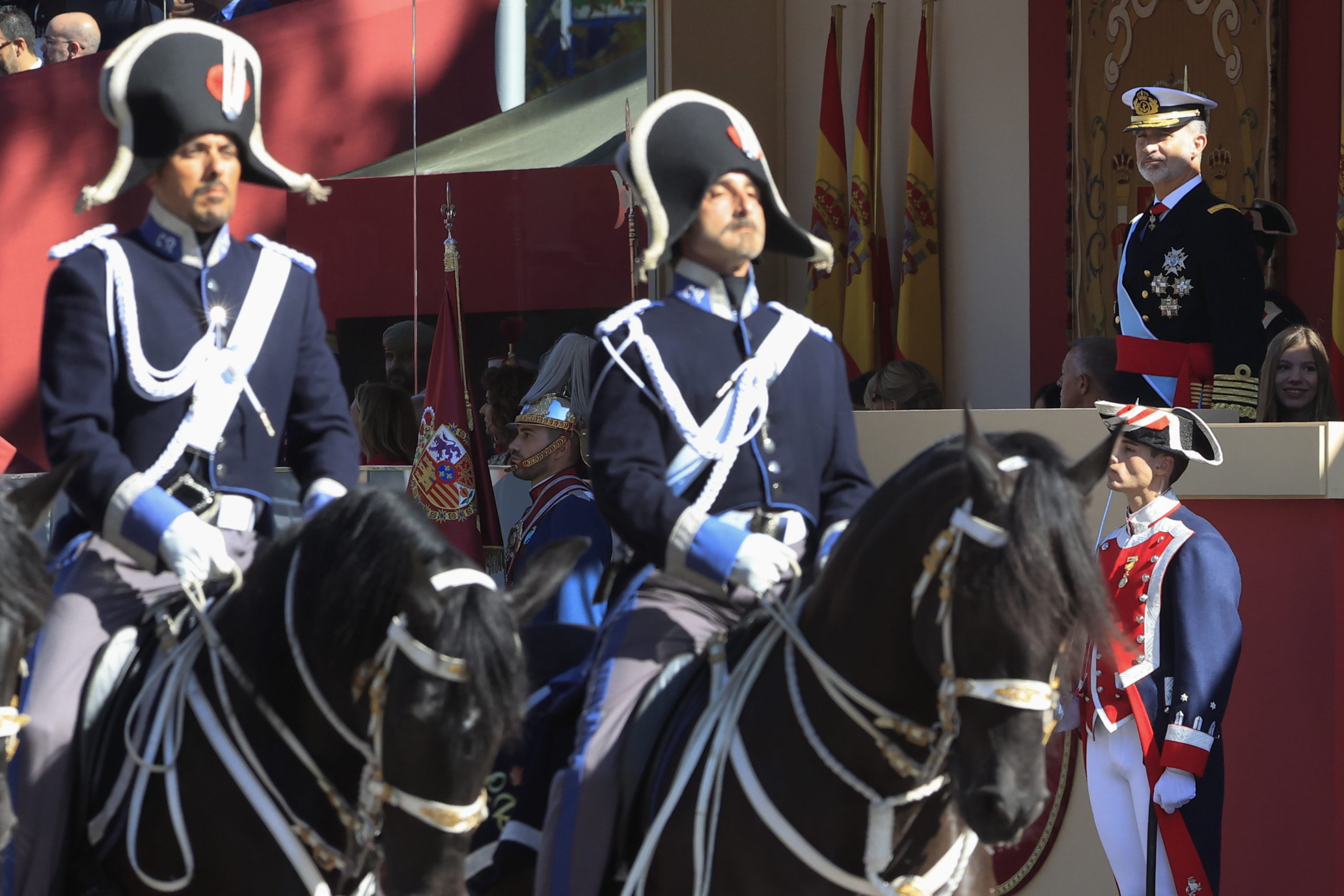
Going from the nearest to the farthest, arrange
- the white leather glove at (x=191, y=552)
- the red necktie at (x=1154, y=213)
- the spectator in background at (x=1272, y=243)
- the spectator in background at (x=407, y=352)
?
the white leather glove at (x=191, y=552), the red necktie at (x=1154, y=213), the spectator in background at (x=1272, y=243), the spectator in background at (x=407, y=352)

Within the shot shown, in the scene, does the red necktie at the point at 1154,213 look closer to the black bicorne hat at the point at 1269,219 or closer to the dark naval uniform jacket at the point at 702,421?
the black bicorne hat at the point at 1269,219

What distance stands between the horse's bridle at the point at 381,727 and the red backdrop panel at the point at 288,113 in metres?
4.86

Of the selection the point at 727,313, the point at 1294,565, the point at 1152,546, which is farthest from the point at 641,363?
the point at 1294,565

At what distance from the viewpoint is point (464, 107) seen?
298 inches

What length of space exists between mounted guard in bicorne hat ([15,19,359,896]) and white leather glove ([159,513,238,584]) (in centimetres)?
4

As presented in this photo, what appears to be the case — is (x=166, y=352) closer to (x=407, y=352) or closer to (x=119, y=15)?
(x=407, y=352)

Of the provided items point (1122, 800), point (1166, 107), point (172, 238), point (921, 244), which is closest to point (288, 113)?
point (921, 244)

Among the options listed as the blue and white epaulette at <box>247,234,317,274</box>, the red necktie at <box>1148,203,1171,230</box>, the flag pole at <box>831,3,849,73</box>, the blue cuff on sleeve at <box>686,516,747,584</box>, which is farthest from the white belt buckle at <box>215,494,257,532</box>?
the flag pole at <box>831,3,849,73</box>

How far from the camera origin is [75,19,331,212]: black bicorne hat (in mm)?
3293

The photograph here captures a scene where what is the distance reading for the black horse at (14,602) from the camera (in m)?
2.53

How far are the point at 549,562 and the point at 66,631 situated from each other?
0.96 meters

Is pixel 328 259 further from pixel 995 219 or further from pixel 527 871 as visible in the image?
pixel 527 871

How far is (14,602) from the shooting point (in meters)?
2.54

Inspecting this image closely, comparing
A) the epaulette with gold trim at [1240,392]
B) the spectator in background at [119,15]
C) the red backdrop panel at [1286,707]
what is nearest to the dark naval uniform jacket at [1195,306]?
the epaulette with gold trim at [1240,392]
